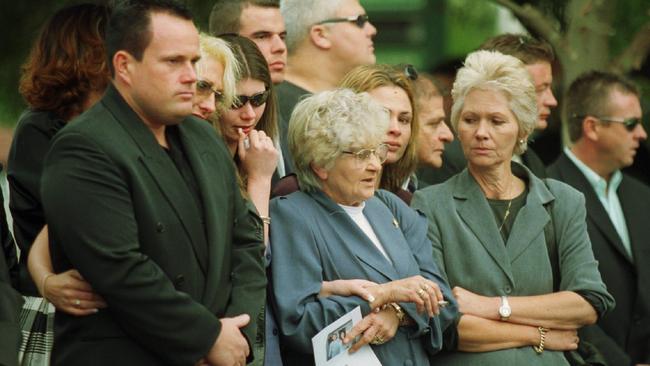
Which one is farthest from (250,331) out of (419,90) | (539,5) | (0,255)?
(539,5)

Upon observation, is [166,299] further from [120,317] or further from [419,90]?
[419,90]

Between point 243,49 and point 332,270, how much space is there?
1103 millimetres

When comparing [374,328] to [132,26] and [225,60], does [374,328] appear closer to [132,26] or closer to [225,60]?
[225,60]

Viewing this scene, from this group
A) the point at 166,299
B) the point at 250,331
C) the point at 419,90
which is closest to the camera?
the point at 166,299

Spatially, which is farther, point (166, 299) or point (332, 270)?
point (332, 270)

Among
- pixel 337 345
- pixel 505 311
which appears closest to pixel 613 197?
pixel 505 311

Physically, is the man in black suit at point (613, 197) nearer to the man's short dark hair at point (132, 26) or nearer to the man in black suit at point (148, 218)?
the man in black suit at point (148, 218)

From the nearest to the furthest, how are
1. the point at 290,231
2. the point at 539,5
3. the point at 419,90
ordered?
the point at 290,231 → the point at 419,90 → the point at 539,5

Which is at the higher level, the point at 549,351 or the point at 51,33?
the point at 51,33

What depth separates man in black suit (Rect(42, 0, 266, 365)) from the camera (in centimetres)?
534

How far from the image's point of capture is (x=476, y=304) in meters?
6.89

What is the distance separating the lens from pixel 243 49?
6805 millimetres

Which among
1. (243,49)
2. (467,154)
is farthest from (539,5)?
(243,49)

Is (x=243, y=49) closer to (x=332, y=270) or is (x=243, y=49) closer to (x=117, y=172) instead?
(x=332, y=270)
